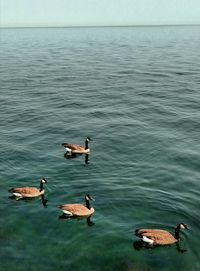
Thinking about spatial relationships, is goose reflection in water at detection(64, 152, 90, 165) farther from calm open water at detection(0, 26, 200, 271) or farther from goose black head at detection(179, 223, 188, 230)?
goose black head at detection(179, 223, 188, 230)

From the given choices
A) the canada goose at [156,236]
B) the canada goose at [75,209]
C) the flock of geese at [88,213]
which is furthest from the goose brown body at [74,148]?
the canada goose at [156,236]

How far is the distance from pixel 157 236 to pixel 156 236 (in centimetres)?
7

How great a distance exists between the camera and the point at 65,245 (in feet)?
81.4

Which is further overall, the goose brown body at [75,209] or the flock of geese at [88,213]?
the goose brown body at [75,209]

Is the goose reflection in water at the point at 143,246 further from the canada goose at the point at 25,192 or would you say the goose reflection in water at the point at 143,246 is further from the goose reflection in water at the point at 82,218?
the canada goose at the point at 25,192

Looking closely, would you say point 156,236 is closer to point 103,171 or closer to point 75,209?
point 75,209

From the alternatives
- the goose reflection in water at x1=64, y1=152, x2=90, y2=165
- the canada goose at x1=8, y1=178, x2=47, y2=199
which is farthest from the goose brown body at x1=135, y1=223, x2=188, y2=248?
the goose reflection in water at x1=64, y1=152, x2=90, y2=165

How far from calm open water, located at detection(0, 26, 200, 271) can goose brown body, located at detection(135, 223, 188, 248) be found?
21.5 inches

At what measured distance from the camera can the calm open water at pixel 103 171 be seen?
24.2 meters

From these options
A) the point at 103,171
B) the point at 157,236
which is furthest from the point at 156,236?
the point at 103,171

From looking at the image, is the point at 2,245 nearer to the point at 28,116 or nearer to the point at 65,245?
the point at 65,245

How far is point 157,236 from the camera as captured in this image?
80.1 feet

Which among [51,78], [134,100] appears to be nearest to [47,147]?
[134,100]

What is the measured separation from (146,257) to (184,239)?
294 centimetres
